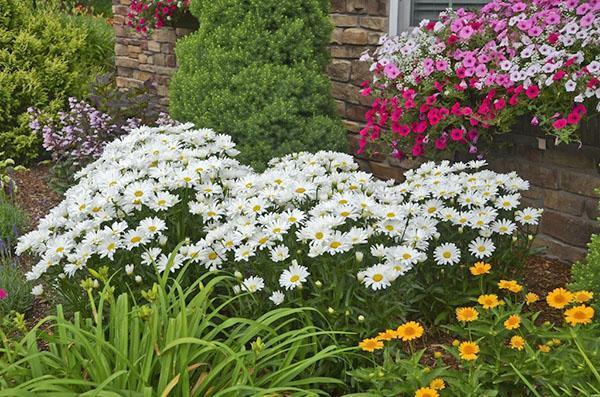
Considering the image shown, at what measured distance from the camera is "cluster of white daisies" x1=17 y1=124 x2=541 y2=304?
2.99 meters

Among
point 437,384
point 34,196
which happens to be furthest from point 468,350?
point 34,196

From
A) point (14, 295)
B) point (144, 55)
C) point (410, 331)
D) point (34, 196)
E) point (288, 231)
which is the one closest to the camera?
point (410, 331)

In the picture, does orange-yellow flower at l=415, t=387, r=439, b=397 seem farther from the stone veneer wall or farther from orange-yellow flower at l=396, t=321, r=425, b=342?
the stone veneer wall

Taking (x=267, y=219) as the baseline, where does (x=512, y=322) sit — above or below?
below

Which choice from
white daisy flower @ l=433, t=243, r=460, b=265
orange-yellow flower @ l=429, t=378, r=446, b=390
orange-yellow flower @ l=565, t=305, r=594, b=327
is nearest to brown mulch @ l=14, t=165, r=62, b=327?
white daisy flower @ l=433, t=243, r=460, b=265

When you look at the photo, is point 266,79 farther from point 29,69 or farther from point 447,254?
point 29,69

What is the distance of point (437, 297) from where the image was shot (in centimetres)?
328

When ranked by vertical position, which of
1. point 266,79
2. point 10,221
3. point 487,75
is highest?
point 487,75

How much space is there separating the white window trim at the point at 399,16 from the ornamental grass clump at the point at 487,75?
0.30m

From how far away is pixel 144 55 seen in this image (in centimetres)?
748

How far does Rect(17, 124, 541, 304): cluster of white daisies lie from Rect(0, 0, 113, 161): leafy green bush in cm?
328

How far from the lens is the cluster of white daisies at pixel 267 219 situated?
9.82 feet

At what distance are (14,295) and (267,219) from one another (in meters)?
1.56

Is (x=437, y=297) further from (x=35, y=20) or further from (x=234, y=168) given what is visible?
(x=35, y=20)
